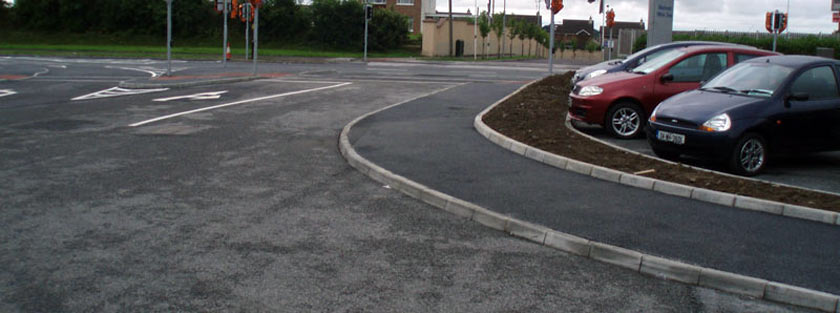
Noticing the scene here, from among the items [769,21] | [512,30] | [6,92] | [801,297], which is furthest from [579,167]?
[512,30]

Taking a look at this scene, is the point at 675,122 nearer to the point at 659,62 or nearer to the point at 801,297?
the point at 659,62

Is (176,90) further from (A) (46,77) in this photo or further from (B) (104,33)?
(B) (104,33)

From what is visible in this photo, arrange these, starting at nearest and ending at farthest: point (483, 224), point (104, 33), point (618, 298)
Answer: point (618, 298), point (483, 224), point (104, 33)

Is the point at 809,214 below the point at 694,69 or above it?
below

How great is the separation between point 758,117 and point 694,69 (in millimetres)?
3633

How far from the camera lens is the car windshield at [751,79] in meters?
9.95

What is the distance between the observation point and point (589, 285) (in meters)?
5.16

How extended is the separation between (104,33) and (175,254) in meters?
65.3

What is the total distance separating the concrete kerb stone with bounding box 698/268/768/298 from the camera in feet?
16.6

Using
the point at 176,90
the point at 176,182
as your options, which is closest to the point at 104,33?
the point at 176,90

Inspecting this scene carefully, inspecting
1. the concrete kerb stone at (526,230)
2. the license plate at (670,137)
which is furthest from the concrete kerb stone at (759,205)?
the concrete kerb stone at (526,230)

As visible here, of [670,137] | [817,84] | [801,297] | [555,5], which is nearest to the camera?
[801,297]

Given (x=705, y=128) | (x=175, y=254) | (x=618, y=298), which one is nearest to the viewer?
(x=618, y=298)

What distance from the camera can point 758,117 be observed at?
949cm
